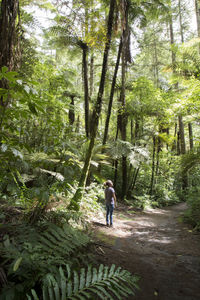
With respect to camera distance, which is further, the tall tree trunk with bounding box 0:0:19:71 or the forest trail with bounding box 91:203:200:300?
the tall tree trunk with bounding box 0:0:19:71

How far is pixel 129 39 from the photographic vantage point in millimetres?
10203

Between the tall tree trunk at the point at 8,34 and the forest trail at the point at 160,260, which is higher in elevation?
the tall tree trunk at the point at 8,34

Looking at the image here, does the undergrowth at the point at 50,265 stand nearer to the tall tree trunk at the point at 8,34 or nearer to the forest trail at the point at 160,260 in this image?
the forest trail at the point at 160,260

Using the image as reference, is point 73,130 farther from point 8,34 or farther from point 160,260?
point 160,260

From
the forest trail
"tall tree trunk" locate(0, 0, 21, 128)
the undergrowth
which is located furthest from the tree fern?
"tall tree trunk" locate(0, 0, 21, 128)

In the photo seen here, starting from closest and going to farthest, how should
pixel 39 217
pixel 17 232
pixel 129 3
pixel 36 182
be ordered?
pixel 17 232, pixel 39 217, pixel 36 182, pixel 129 3

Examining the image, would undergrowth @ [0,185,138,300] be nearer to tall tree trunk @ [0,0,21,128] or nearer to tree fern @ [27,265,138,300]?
tree fern @ [27,265,138,300]

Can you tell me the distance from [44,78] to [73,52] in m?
2.49

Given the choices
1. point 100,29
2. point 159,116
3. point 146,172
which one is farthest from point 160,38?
point 100,29

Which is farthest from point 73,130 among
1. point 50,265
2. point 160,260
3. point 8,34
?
point 160,260

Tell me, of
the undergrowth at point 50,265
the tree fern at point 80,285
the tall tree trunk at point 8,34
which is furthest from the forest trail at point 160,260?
the tall tree trunk at point 8,34

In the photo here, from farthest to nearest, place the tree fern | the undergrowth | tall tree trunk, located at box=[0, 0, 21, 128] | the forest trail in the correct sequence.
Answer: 1. tall tree trunk, located at box=[0, 0, 21, 128]
2. the forest trail
3. the undergrowth
4. the tree fern

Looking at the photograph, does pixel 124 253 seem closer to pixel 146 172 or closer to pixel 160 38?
pixel 146 172

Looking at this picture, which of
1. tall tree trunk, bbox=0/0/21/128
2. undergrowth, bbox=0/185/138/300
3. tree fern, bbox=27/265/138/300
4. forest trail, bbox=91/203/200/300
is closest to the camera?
tree fern, bbox=27/265/138/300
